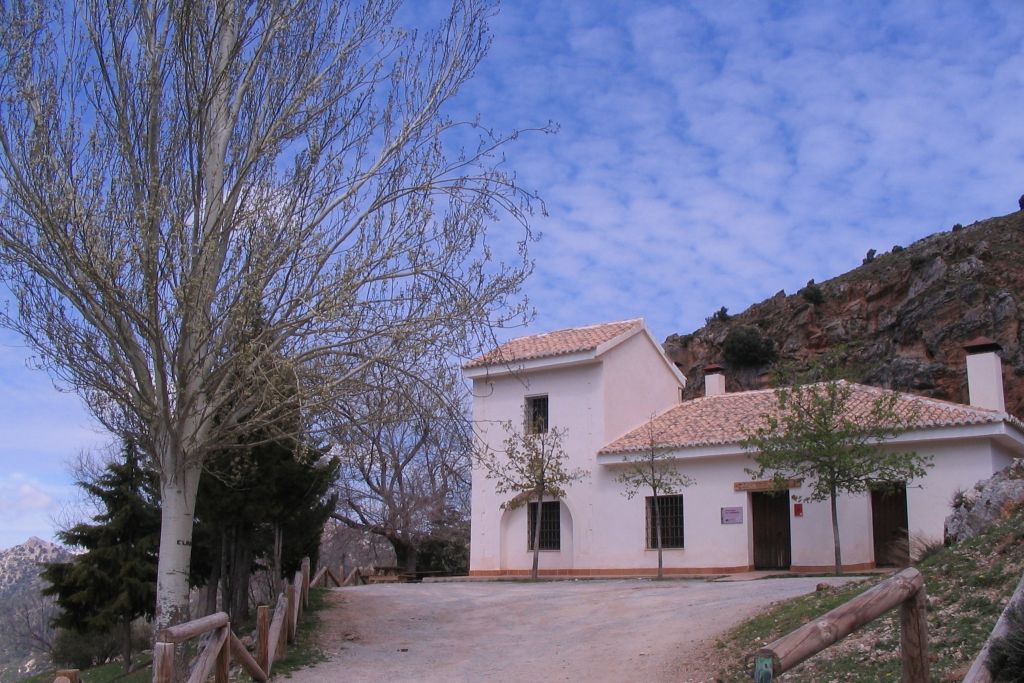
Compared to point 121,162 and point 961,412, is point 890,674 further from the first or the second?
point 961,412

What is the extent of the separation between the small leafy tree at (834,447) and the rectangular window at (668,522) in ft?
13.0

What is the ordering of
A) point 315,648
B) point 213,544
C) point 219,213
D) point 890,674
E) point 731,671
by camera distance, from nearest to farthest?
point 890,674, point 731,671, point 219,213, point 315,648, point 213,544

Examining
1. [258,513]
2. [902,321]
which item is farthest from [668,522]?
[902,321]

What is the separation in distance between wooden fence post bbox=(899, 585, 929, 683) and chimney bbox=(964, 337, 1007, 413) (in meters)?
19.7

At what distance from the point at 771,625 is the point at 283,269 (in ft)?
22.7

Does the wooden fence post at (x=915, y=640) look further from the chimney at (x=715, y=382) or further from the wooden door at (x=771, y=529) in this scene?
the chimney at (x=715, y=382)

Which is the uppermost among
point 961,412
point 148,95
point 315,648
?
point 148,95

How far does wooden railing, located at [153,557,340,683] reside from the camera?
7.64 m

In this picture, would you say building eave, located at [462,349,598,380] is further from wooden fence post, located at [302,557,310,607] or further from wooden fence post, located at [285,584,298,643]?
wooden fence post, located at [285,584,298,643]

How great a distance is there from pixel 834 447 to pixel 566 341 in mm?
9889

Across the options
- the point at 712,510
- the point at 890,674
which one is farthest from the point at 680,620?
the point at 712,510

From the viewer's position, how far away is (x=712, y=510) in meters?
25.0

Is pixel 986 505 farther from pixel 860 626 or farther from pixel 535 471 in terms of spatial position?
pixel 535 471

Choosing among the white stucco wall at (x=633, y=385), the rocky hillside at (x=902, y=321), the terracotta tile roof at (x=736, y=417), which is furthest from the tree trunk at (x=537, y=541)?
the rocky hillside at (x=902, y=321)
